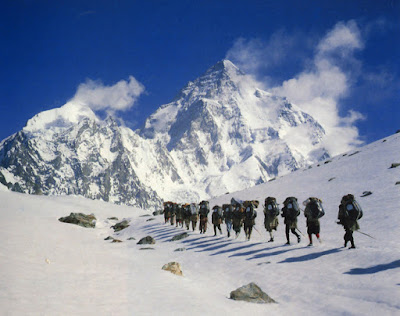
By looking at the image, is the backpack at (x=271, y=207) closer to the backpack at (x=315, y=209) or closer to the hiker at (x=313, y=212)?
the hiker at (x=313, y=212)

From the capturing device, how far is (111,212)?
5266 centimetres

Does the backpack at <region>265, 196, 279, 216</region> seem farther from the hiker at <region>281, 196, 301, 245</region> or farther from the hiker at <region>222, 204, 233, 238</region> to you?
the hiker at <region>222, 204, 233, 238</region>

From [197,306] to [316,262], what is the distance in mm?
5823

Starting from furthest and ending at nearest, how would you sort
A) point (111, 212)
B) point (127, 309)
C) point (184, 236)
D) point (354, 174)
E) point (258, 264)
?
point (111, 212) < point (354, 174) < point (184, 236) < point (258, 264) < point (127, 309)

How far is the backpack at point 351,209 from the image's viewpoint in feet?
38.8

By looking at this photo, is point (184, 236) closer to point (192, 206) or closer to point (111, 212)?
point (192, 206)

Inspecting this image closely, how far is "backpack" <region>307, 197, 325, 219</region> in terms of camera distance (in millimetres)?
13000

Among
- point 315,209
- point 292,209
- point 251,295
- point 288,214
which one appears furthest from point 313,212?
point 251,295

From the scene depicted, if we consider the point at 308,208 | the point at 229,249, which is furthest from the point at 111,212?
the point at 308,208

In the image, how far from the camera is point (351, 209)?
1194 cm

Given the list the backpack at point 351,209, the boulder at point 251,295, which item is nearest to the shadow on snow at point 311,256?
the backpack at point 351,209

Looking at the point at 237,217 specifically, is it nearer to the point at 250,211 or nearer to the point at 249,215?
the point at 249,215

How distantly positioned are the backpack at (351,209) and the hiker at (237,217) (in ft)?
23.4

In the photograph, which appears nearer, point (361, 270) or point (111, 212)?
point (361, 270)
